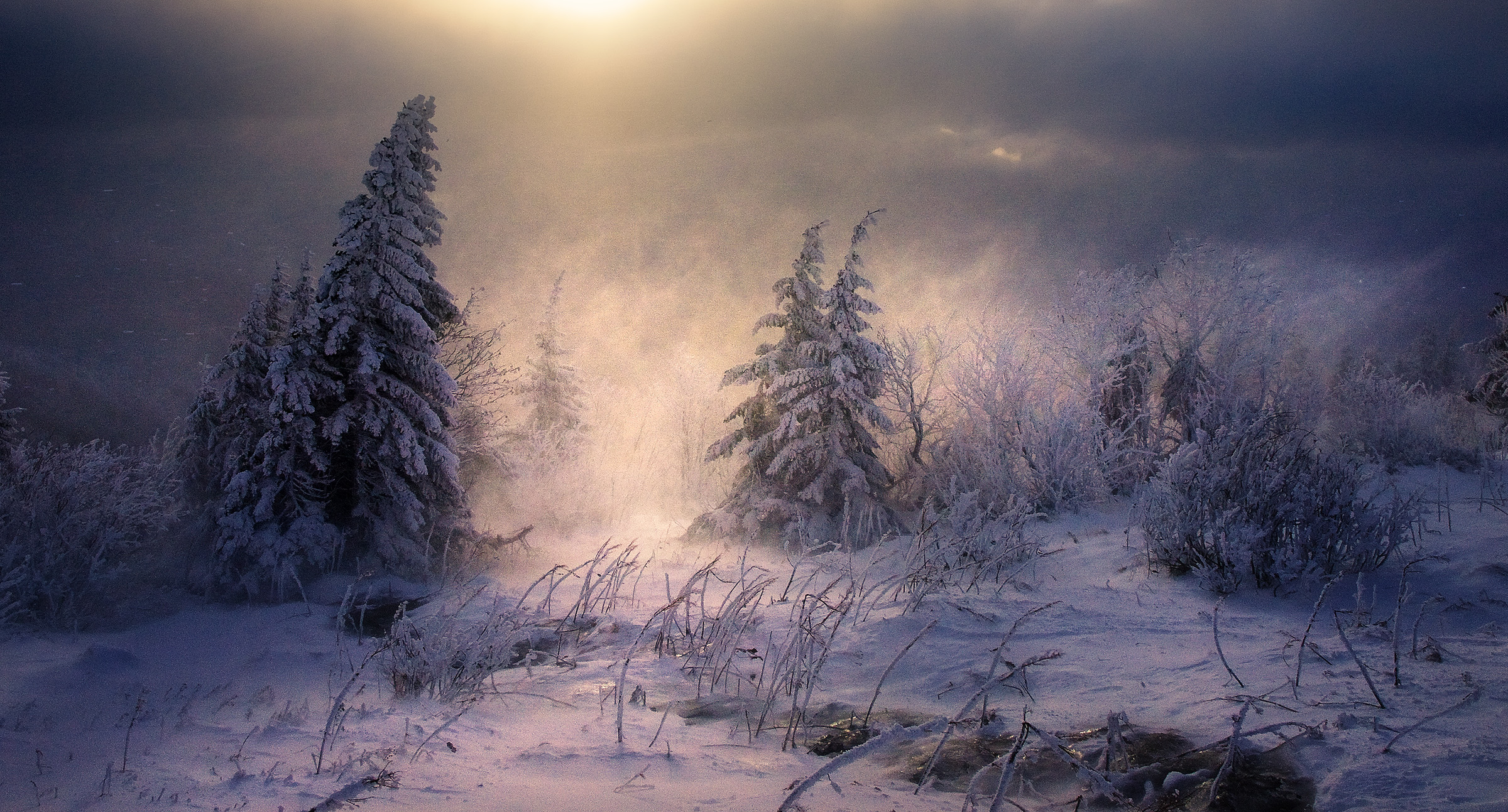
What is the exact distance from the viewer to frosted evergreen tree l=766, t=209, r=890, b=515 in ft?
44.2

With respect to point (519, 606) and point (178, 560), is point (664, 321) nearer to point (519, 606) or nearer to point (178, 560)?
point (178, 560)

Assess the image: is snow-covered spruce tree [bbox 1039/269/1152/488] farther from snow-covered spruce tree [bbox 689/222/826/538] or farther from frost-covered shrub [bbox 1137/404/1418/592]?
frost-covered shrub [bbox 1137/404/1418/592]

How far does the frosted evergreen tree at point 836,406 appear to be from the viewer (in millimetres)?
13469

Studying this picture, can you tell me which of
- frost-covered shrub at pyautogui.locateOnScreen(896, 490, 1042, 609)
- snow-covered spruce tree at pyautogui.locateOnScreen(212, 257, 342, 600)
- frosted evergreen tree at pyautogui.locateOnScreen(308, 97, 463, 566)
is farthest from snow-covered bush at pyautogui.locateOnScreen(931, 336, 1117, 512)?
snow-covered spruce tree at pyautogui.locateOnScreen(212, 257, 342, 600)

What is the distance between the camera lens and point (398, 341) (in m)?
11.6

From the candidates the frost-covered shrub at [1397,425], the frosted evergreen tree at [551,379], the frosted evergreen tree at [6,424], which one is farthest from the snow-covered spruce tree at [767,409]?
the frosted evergreen tree at [551,379]

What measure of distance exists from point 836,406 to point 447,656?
33.3 ft

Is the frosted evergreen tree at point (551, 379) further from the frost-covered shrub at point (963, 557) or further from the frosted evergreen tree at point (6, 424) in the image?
the frost-covered shrub at point (963, 557)

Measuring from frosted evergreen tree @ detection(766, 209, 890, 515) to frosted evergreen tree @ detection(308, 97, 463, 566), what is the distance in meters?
6.22

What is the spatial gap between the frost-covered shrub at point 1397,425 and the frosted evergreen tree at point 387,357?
1635cm

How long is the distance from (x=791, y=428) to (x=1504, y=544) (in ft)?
32.1

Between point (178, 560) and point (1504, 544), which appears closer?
point (1504, 544)

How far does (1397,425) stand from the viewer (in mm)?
16859

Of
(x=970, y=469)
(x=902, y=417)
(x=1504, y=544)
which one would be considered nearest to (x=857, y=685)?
(x=1504, y=544)
